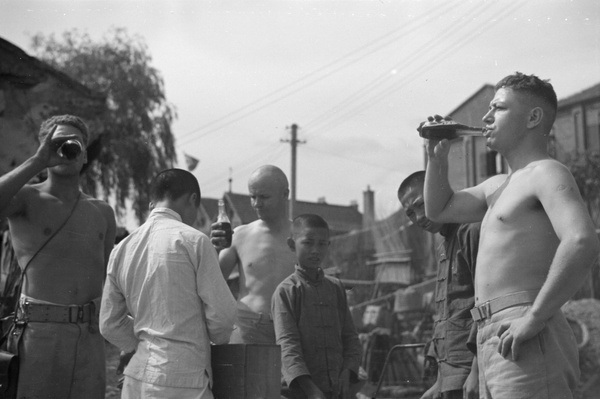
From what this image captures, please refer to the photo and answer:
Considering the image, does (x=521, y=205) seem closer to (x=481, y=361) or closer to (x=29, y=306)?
(x=481, y=361)

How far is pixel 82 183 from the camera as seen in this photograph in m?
17.2

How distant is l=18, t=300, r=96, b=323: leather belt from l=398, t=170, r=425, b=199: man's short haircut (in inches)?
83.0

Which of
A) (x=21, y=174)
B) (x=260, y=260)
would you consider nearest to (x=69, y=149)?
(x=21, y=174)

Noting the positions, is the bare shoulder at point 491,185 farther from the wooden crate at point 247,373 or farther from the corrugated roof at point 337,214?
the corrugated roof at point 337,214

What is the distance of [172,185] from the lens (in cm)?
418

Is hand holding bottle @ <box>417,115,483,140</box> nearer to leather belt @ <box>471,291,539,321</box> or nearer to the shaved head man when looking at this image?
leather belt @ <box>471,291,539,321</box>

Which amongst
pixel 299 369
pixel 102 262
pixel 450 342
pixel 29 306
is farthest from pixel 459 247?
pixel 29 306

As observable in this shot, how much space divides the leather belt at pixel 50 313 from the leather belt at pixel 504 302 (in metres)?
2.31

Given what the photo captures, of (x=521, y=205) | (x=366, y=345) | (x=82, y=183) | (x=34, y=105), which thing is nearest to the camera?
(x=521, y=205)

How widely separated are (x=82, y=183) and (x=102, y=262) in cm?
1276

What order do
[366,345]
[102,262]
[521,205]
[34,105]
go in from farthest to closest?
[366,345], [34,105], [102,262], [521,205]

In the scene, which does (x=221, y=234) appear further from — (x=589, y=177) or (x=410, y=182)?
(x=589, y=177)

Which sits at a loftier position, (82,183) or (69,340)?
(82,183)

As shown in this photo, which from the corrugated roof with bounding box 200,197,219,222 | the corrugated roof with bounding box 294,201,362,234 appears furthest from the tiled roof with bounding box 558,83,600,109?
the corrugated roof with bounding box 200,197,219,222
